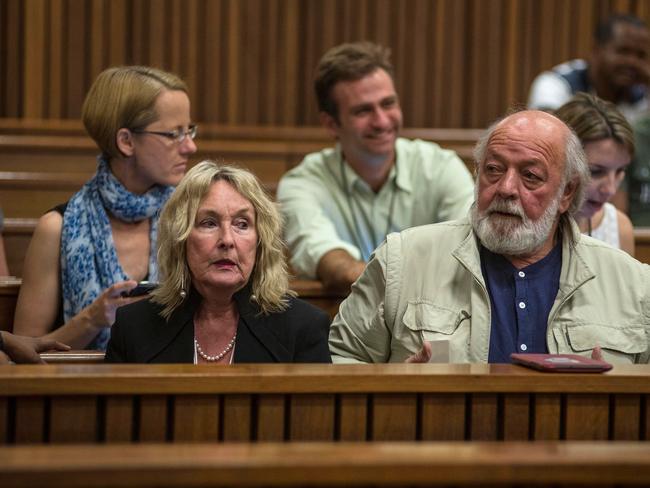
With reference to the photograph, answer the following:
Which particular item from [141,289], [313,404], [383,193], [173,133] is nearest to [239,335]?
[141,289]

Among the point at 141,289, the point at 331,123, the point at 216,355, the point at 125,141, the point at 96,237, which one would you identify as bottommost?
the point at 216,355

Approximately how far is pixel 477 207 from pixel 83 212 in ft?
3.41

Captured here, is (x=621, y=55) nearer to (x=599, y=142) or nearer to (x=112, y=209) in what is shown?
(x=599, y=142)

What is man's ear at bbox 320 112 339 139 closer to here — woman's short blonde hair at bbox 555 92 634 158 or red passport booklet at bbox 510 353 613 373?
woman's short blonde hair at bbox 555 92 634 158

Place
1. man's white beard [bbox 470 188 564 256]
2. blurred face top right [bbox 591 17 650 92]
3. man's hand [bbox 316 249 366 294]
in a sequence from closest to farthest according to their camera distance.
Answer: man's white beard [bbox 470 188 564 256] < man's hand [bbox 316 249 366 294] < blurred face top right [bbox 591 17 650 92]

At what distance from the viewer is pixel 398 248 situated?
232cm

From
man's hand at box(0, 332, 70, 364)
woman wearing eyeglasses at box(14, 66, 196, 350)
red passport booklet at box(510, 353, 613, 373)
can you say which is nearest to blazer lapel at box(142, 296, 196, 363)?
man's hand at box(0, 332, 70, 364)

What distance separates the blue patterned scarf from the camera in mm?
2615

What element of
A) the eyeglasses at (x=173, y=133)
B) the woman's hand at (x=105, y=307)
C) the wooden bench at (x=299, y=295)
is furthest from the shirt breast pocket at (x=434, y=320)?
the eyeglasses at (x=173, y=133)

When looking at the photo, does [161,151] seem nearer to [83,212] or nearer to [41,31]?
[83,212]

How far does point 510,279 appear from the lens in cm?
228

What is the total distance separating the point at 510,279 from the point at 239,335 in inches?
24.0

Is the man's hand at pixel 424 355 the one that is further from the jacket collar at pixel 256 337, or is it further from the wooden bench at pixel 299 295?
the wooden bench at pixel 299 295

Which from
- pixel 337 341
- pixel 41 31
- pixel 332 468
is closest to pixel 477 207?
pixel 337 341
